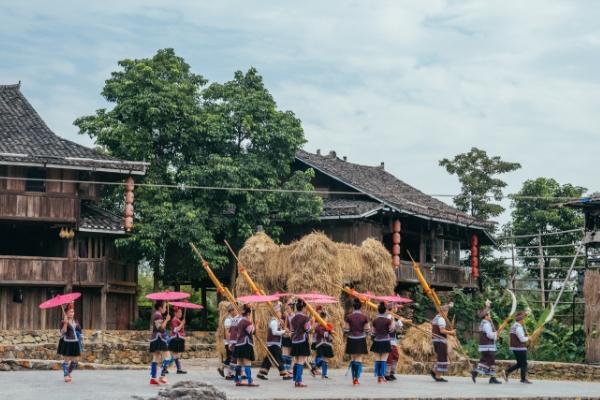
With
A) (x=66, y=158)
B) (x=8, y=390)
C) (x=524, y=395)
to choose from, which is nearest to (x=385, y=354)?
(x=524, y=395)

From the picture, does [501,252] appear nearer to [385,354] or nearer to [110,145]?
[110,145]

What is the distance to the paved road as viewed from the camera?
21.9 m

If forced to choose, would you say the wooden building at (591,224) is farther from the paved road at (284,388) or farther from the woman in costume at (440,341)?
the woman in costume at (440,341)

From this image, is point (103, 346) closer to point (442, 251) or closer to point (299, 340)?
point (299, 340)

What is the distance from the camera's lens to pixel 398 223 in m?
46.5

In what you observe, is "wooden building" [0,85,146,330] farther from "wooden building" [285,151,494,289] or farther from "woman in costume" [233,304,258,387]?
"woman in costume" [233,304,258,387]

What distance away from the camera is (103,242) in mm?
44906

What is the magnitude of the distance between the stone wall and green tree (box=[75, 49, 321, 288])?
3655 mm

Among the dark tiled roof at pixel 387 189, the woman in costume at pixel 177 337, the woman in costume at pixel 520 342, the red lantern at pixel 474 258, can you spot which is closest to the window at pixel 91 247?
the dark tiled roof at pixel 387 189

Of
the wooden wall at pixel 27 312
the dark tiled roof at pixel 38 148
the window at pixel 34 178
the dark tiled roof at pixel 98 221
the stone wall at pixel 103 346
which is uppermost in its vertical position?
the dark tiled roof at pixel 38 148

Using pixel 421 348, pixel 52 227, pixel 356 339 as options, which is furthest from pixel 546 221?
pixel 356 339

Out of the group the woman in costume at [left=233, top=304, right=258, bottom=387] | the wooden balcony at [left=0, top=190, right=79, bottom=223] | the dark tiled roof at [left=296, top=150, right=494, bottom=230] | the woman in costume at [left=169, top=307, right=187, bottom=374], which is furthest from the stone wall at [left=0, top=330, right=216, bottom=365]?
the woman in costume at [left=233, top=304, right=258, bottom=387]

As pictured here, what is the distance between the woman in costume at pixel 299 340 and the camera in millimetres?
24969

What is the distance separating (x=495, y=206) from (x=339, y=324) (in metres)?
24.7
